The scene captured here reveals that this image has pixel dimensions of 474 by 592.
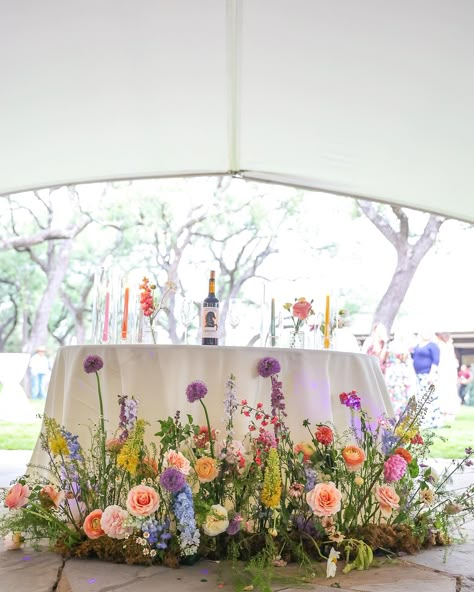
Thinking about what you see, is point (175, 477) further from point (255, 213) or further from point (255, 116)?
point (255, 213)

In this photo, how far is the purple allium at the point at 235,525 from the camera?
2221 mm

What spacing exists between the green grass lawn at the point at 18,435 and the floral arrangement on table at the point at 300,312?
492cm

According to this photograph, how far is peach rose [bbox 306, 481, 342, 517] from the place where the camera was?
2.17 metres

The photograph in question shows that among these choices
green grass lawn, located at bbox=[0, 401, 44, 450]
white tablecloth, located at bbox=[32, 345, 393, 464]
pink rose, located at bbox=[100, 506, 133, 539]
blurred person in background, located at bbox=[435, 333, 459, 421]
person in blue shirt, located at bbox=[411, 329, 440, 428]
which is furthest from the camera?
blurred person in background, located at bbox=[435, 333, 459, 421]

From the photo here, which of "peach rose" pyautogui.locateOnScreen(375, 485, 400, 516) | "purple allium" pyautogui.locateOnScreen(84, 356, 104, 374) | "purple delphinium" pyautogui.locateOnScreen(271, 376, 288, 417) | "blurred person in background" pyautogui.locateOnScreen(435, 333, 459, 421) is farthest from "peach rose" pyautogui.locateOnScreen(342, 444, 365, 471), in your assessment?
"blurred person in background" pyautogui.locateOnScreen(435, 333, 459, 421)

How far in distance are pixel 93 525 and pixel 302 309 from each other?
114 centimetres

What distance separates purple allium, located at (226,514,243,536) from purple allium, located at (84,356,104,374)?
62 centimetres

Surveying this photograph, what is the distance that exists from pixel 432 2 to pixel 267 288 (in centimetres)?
164

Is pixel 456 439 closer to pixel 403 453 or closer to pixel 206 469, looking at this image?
pixel 403 453

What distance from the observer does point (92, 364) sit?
2.37 meters

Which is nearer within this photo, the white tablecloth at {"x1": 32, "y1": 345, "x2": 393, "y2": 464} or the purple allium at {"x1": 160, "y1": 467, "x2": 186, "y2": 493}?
the purple allium at {"x1": 160, "y1": 467, "x2": 186, "y2": 493}

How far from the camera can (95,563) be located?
7.64 ft

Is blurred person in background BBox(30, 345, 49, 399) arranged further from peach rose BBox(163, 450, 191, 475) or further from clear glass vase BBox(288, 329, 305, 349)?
peach rose BBox(163, 450, 191, 475)

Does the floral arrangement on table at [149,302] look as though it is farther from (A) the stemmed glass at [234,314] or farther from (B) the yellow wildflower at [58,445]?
(B) the yellow wildflower at [58,445]
